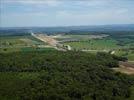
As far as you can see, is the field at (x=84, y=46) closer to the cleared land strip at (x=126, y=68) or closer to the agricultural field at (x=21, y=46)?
the agricultural field at (x=21, y=46)

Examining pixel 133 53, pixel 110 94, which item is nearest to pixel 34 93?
pixel 110 94

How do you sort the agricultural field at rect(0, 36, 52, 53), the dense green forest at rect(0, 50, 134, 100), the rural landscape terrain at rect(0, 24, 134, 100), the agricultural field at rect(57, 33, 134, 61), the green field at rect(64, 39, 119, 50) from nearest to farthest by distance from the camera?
the dense green forest at rect(0, 50, 134, 100), the rural landscape terrain at rect(0, 24, 134, 100), the agricultural field at rect(57, 33, 134, 61), the agricultural field at rect(0, 36, 52, 53), the green field at rect(64, 39, 119, 50)

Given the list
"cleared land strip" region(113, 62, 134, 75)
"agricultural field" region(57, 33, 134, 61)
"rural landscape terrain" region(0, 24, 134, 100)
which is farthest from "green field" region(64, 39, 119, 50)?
"cleared land strip" region(113, 62, 134, 75)

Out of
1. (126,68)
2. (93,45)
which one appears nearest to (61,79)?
(126,68)

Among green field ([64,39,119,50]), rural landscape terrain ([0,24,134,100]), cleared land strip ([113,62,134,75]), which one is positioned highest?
rural landscape terrain ([0,24,134,100])

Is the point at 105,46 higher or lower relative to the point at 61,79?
lower

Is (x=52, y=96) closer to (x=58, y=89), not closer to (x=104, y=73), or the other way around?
(x=58, y=89)

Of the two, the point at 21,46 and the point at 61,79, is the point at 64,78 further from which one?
the point at 21,46

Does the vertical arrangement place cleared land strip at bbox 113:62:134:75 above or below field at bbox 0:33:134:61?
above

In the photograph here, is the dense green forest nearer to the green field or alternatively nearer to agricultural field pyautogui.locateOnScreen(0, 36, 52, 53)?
agricultural field pyautogui.locateOnScreen(0, 36, 52, 53)
